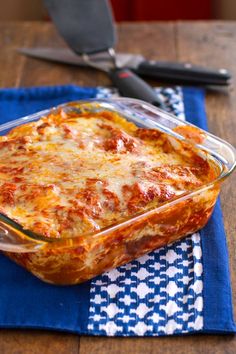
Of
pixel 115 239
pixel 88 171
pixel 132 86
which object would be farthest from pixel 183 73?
pixel 115 239

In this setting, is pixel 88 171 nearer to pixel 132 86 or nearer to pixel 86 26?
pixel 132 86

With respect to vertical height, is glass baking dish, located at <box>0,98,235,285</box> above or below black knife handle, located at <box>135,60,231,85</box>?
below

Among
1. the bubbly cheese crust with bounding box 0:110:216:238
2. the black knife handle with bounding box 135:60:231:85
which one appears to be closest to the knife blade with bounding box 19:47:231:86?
the black knife handle with bounding box 135:60:231:85

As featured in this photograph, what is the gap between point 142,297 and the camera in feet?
4.14

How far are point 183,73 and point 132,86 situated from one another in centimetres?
20

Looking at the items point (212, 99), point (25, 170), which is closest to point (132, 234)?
point (25, 170)

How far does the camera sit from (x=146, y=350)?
1154 mm

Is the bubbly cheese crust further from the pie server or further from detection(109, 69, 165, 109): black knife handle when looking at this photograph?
the pie server

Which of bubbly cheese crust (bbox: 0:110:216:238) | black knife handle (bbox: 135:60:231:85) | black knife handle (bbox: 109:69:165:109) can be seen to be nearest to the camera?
bubbly cheese crust (bbox: 0:110:216:238)

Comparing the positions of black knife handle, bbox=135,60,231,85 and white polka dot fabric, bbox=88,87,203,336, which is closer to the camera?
white polka dot fabric, bbox=88,87,203,336

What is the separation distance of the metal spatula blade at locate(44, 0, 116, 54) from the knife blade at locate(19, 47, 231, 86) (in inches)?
1.7

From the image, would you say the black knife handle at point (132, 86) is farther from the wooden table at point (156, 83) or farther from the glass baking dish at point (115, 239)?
the glass baking dish at point (115, 239)

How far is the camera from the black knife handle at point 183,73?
2.04 m

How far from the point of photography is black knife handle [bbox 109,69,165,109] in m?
1.89
